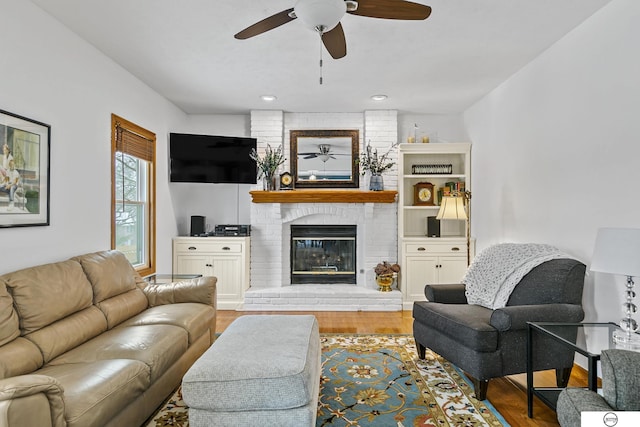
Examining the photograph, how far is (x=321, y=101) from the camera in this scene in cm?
493

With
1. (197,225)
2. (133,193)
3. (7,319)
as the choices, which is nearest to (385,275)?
(197,225)

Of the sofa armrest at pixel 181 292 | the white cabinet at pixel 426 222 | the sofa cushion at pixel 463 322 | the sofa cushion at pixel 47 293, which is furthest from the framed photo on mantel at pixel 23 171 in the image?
the white cabinet at pixel 426 222

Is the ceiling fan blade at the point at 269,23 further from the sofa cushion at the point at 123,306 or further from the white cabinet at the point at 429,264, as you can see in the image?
the white cabinet at the point at 429,264

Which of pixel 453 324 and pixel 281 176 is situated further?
pixel 281 176

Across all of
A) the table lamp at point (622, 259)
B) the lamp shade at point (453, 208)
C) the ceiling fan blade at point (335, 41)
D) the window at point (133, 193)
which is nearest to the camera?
the table lamp at point (622, 259)

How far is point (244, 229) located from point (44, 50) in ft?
9.60

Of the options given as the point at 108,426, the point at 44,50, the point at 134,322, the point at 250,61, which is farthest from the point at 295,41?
Result: the point at 108,426

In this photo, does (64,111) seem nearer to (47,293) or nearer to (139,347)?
(47,293)

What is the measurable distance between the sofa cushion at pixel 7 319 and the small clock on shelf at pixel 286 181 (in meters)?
3.43

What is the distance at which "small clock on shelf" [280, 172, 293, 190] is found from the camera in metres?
5.24

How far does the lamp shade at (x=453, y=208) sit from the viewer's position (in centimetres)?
445

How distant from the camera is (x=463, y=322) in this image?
2650 millimetres

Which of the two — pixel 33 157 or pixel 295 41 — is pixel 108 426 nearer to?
pixel 33 157

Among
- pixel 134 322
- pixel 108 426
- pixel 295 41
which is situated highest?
pixel 295 41
